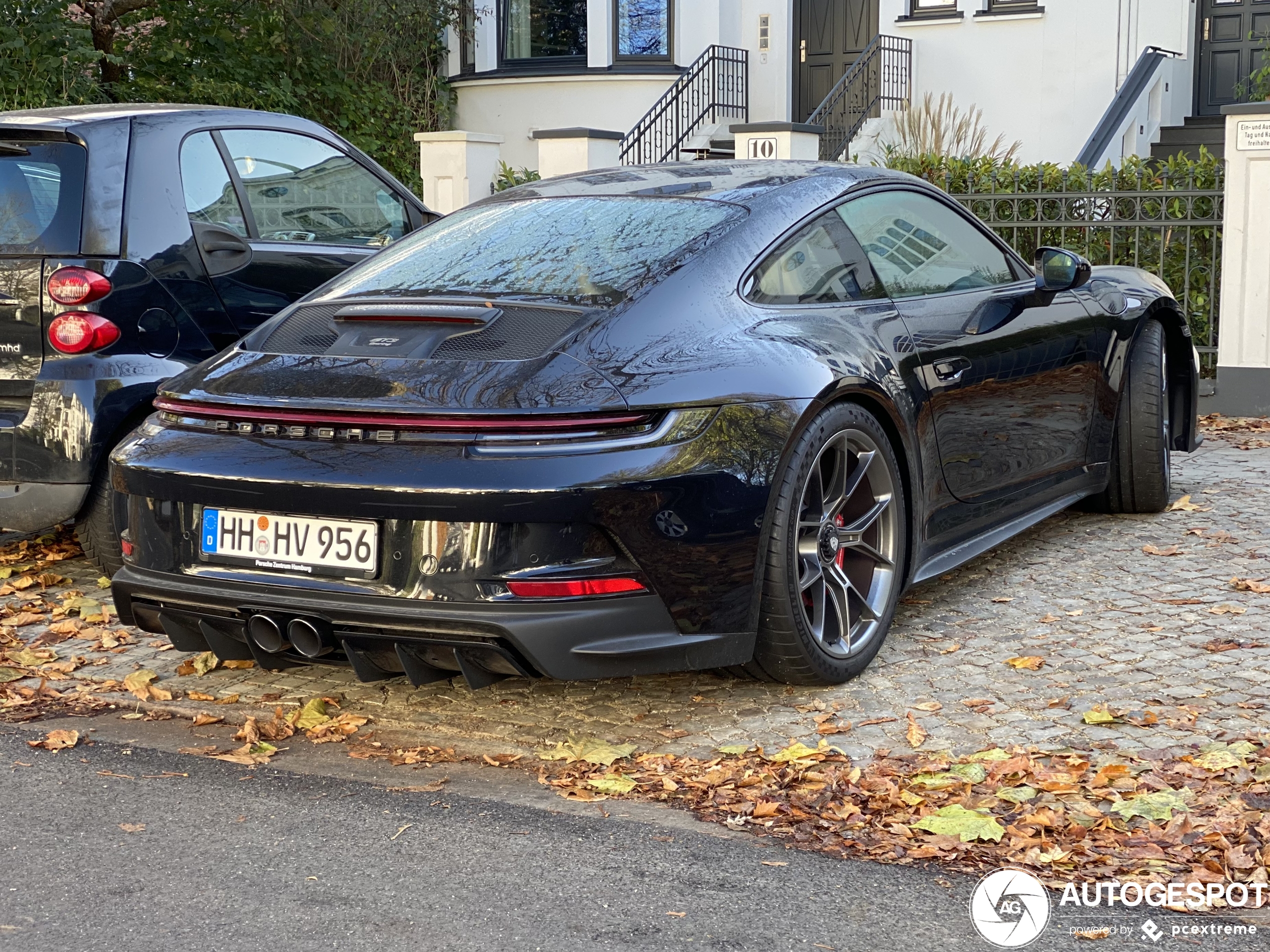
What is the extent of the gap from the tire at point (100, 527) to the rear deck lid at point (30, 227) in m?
0.42

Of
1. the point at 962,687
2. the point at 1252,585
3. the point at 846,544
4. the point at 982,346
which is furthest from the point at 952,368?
the point at 1252,585

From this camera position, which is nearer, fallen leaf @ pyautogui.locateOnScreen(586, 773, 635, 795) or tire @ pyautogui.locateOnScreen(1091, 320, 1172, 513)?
fallen leaf @ pyautogui.locateOnScreen(586, 773, 635, 795)

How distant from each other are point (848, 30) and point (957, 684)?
56.2ft

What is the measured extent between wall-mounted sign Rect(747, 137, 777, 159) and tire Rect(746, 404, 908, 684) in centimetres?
932

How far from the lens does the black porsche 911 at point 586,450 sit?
11.7 ft

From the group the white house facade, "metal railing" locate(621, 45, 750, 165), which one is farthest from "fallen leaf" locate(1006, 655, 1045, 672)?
"metal railing" locate(621, 45, 750, 165)

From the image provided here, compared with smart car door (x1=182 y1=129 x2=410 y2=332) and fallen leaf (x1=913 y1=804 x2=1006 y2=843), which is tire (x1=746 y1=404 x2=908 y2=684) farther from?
smart car door (x1=182 y1=129 x2=410 y2=332)

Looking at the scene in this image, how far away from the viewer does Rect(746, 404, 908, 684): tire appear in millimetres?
3910

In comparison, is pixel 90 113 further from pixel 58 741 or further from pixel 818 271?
pixel 818 271

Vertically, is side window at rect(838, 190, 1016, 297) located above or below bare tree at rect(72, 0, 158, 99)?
below

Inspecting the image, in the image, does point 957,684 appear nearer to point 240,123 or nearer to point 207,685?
point 207,685

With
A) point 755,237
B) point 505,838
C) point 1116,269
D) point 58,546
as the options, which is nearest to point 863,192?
point 755,237

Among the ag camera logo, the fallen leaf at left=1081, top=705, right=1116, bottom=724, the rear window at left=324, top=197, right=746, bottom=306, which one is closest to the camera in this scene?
the ag camera logo

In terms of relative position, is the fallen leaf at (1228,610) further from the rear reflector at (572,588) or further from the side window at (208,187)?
the side window at (208,187)
